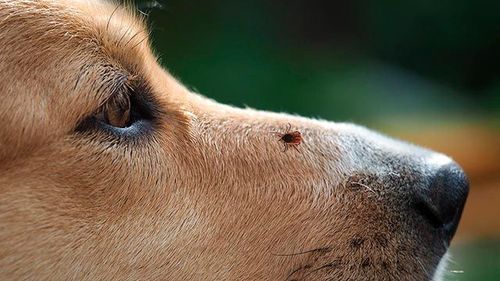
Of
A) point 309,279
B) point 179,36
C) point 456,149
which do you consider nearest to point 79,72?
point 309,279

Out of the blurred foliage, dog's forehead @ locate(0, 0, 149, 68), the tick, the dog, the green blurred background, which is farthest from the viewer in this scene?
the blurred foliage

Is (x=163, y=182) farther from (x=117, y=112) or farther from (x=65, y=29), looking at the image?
(x=65, y=29)

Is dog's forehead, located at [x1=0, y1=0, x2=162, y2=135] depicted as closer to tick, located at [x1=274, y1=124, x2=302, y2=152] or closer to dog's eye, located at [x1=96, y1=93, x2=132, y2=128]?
dog's eye, located at [x1=96, y1=93, x2=132, y2=128]

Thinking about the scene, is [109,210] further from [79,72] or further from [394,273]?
[394,273]

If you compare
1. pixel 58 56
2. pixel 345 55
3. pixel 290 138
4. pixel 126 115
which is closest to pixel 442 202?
pixel 290 138

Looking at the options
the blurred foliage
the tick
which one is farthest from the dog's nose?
the blurred foliage

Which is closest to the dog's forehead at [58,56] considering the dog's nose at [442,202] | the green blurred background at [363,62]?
the dog's nose at [442,202]
